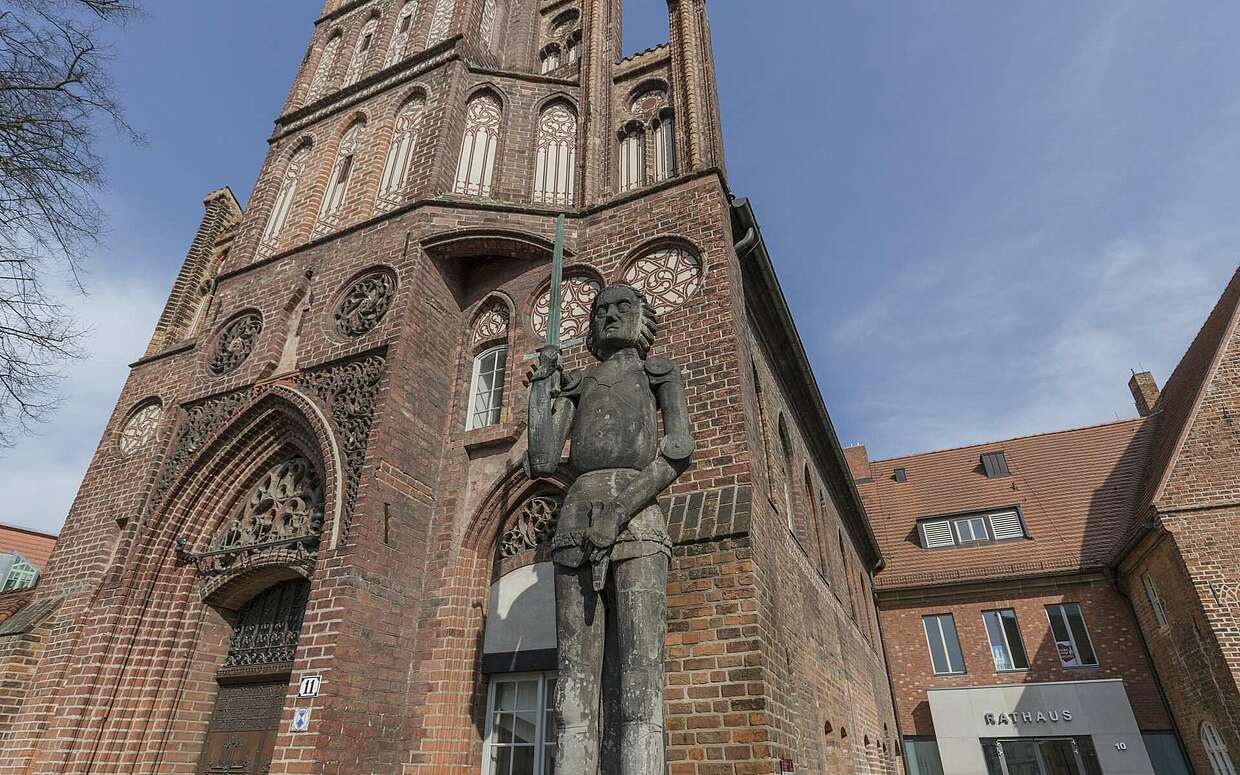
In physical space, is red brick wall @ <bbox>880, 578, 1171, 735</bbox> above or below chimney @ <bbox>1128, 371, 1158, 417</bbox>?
below

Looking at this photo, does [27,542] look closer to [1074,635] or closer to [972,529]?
[972,529]

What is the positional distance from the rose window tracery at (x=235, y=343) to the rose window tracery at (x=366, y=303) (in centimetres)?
154

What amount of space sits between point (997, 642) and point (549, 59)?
1923cm

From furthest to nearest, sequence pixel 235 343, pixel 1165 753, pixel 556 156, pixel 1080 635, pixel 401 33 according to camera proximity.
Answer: pixel 1080 635 → pixel 1165 753 → pixel 401 33 → pixel 556 156 → pixel 235 343

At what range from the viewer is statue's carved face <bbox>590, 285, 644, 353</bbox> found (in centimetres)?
466

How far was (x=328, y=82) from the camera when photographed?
12883 millimetres

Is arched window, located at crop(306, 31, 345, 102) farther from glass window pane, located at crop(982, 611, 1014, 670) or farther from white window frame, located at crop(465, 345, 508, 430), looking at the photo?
glass window pane, located at crop(982, 611, 1014, 670)

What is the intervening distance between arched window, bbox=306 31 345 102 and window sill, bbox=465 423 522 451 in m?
8.88

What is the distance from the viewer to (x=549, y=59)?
12.4m

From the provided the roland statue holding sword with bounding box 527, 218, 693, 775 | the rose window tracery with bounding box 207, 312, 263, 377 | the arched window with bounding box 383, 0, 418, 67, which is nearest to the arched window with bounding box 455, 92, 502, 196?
the arched window with bounding box 383, 0, 418, 67

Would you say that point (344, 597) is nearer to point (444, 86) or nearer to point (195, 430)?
point (195, 430)

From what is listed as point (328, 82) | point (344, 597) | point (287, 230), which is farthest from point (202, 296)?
point (344, 597)

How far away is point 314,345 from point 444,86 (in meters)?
4.81

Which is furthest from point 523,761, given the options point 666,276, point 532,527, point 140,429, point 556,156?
point 140,429
